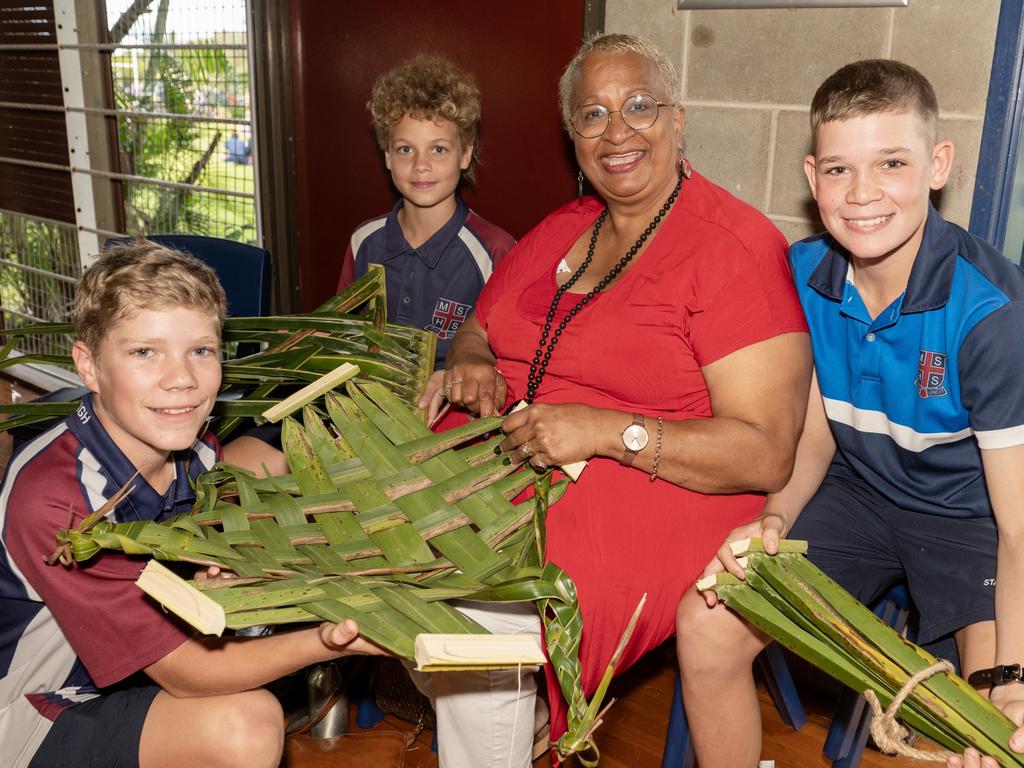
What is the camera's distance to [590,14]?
2.72 metres

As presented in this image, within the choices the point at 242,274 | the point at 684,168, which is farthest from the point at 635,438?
the point at 242,274

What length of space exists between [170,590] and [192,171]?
3075 mm

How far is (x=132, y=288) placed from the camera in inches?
65.9

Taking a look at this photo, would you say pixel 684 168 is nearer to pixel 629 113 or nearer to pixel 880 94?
pixel 629 113

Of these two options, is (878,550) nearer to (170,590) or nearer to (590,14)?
(170,590)

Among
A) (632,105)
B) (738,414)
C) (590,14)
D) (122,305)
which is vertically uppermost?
(590,14)

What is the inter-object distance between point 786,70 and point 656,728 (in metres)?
1.70

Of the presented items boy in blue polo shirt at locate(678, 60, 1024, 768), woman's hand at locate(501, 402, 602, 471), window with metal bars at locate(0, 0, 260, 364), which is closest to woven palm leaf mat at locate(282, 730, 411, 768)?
boy in blue polo shirt at locate(678, 60, 1024, 768)

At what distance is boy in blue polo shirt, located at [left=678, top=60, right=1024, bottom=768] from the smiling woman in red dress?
10cm

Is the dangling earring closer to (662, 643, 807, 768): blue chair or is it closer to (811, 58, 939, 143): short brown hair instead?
(811, 58, 939, 143): short brown hair

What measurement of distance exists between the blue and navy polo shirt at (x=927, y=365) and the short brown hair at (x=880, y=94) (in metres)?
0.21

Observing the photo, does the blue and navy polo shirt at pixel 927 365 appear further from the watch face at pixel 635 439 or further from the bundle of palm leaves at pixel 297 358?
the bundle of palm leaves at pixel 297 358

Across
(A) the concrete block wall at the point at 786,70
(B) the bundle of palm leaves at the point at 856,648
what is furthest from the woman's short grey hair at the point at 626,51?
(B) the bundle of palm leaves at the point at 856,648

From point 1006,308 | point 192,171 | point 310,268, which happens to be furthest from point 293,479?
point 192,171
